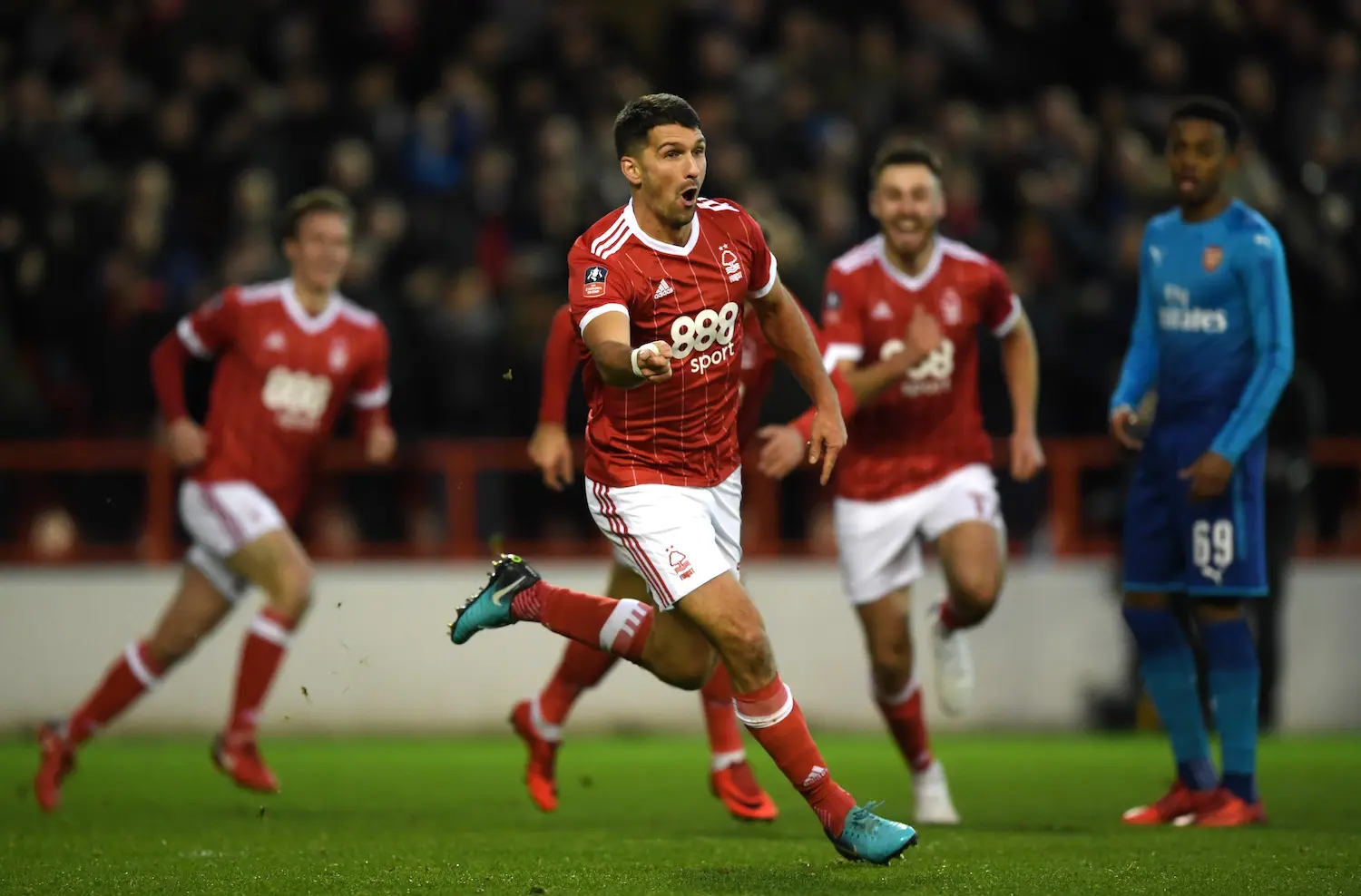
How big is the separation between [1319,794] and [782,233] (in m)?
4.73

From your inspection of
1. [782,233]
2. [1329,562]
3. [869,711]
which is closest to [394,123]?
[782,233]

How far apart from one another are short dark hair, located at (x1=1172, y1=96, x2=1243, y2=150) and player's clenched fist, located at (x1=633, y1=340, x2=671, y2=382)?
314 centimetres

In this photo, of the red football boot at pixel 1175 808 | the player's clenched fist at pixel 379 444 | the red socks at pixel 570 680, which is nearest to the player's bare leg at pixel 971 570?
the red football boot at pixel 1175 808

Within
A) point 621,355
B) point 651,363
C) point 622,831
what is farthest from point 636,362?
point 622,831

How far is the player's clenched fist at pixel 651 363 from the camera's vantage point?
515 cm

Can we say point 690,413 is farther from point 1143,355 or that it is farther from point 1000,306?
point 1143,355

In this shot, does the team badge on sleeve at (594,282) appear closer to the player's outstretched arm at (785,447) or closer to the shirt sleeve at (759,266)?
the shirt sleeve at (759,266)

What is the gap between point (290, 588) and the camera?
8.55 m

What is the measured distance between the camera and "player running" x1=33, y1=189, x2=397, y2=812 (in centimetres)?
857

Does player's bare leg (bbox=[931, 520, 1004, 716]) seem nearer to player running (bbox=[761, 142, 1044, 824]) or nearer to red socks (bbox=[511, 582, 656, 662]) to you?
player running (bbox=[761, 142, 1044, 824])

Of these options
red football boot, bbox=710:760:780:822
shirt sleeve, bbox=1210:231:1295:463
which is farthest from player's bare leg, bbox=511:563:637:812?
shirt sleeve, bbox=1210:231:1295:463

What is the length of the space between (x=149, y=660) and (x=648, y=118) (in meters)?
4.04

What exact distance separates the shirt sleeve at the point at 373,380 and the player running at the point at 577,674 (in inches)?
65.9

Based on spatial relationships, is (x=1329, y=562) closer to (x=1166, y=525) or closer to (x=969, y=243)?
(x=969, y=243)
